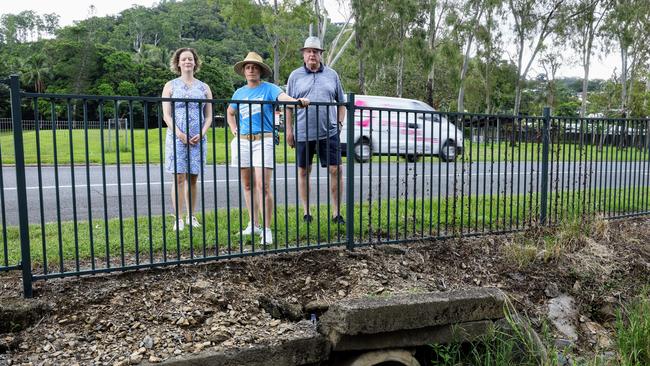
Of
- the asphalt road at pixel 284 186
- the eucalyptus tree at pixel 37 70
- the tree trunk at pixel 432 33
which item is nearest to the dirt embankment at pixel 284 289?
the asphalt road at pixel 284 186

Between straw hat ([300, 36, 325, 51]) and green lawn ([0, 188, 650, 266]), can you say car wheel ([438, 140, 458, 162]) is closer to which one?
green lawn ([0, 188, 650, 266])

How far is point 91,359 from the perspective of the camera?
3371mm

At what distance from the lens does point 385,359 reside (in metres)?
3.84

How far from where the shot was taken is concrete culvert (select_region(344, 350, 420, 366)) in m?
3.79

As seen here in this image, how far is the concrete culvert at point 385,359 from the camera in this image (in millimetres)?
3787

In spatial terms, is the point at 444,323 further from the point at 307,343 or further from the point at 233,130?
the point at 233,130

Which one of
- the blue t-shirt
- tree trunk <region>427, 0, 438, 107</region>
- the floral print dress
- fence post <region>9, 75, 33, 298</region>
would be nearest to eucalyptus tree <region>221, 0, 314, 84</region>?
tree trunk <region>427, 0, 438, 107</region>


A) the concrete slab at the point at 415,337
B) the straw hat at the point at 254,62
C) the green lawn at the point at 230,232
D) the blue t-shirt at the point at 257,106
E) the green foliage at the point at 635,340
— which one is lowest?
the green foliage at the point at 635,340

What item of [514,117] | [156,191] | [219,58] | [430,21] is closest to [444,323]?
[514,117]

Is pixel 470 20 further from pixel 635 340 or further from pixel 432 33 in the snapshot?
pixel 635 340

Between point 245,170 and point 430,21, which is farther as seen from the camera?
point 430,21

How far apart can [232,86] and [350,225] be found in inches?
2400

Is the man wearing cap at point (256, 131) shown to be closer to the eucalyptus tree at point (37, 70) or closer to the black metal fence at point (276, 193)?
the black metal fence at point (276, 193)

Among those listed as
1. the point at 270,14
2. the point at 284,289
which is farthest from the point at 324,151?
the point at 270,14
